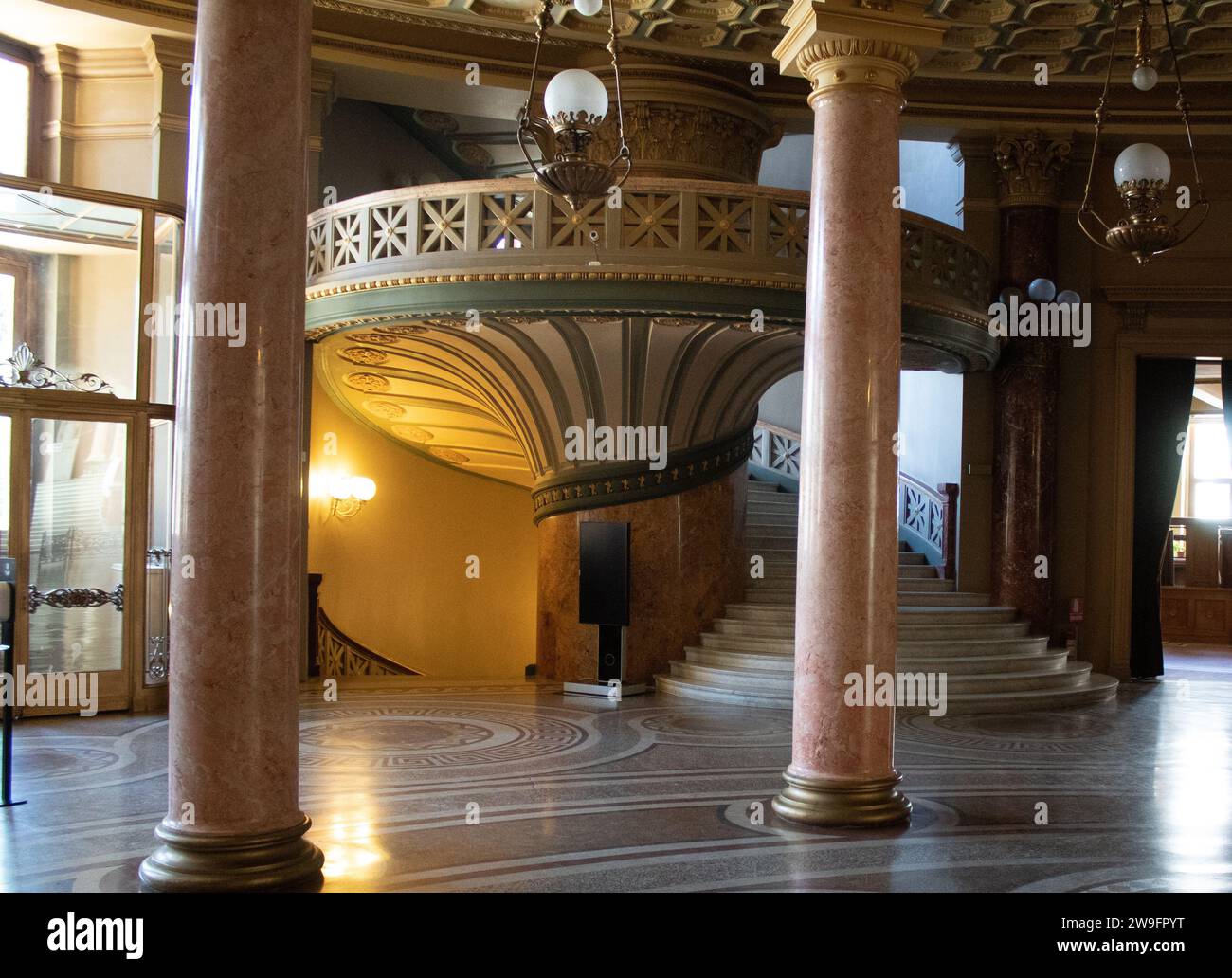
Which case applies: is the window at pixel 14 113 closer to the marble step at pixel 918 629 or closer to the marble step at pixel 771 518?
the marble step at pixel 918 629

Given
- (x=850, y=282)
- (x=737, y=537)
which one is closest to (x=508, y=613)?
(x=737, y=537)

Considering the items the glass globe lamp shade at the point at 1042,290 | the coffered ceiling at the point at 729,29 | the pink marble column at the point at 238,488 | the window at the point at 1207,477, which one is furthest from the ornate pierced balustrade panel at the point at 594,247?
the window at the point at 1207,477

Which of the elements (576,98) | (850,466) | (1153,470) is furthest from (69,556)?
(1153,470)

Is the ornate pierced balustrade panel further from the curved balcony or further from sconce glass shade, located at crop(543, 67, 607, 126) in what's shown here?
sconce glass shade, located at crop(543, 67, 607, 126)

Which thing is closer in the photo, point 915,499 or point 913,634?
point 913,634

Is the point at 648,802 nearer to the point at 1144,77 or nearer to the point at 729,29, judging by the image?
the point at 1144,77

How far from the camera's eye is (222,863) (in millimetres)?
4805

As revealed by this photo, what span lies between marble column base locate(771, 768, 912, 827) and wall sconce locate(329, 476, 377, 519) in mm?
9079

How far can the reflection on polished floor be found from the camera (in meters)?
5.56

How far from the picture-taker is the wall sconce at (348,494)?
14523mm

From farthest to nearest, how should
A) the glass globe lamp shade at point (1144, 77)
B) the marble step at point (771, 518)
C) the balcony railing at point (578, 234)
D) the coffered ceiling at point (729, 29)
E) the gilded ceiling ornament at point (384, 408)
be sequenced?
1. the marble step at point (771, 518)
2. the gilded ceiling ornament at point (384, 408)
3. the coffered ceiling at point (729, 29)
4. the balcony railing at point (578, 234)
5. the glass globe lamp shade at point (1144, 77)

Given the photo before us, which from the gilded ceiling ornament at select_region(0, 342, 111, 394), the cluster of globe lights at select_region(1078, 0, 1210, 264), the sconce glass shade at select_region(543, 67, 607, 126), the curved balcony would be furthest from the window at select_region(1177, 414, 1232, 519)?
the gilded ceiling ornament at select_region(0, 342, 111, 394)

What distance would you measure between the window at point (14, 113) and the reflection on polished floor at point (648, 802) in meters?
5.04

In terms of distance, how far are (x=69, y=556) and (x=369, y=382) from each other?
14.0 feet
